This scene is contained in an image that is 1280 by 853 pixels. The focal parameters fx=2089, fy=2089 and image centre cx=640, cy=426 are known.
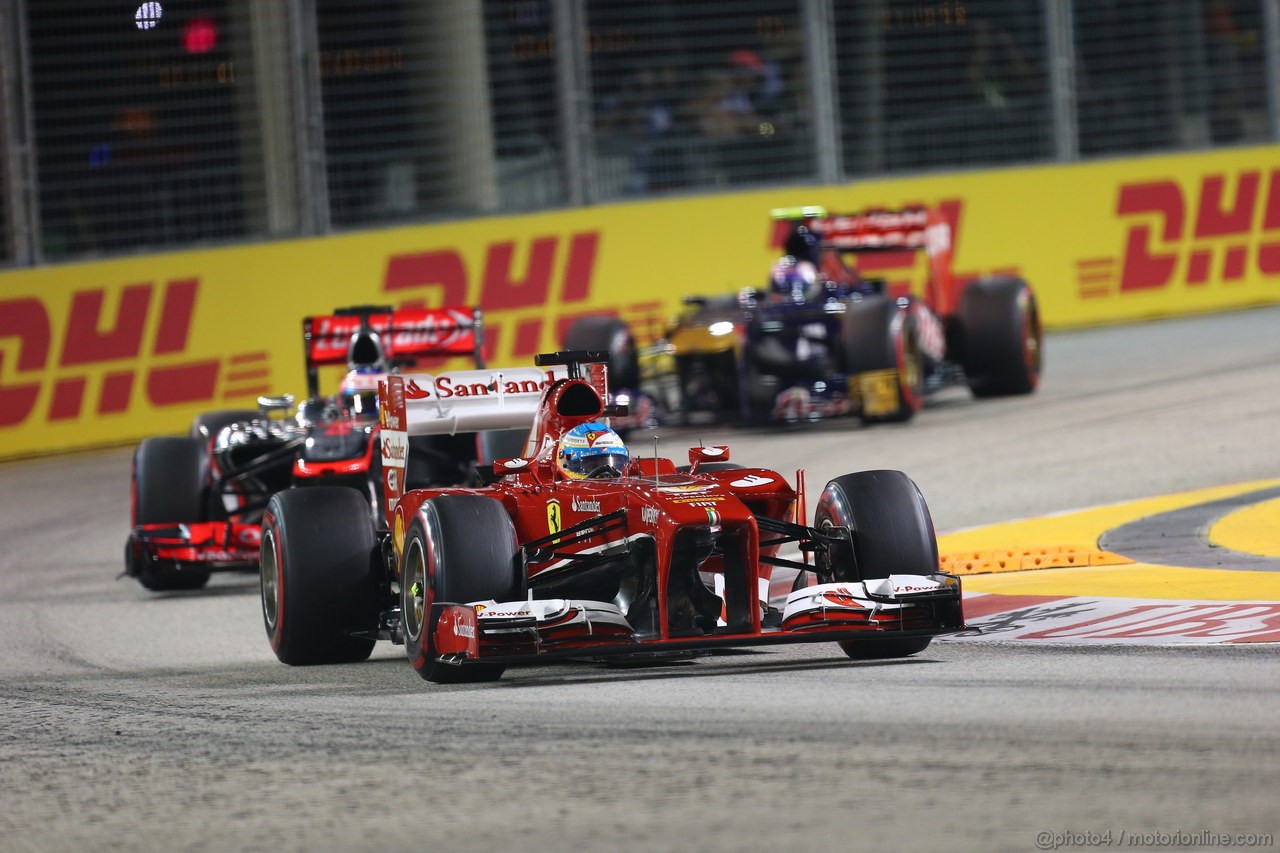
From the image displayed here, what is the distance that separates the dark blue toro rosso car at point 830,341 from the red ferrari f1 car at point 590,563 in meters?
7.18

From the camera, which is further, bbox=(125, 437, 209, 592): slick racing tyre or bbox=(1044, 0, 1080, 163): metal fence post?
bbox=(1044, 0, 1080, 163): metal fence post

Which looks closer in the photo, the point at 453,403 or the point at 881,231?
the point at 453,403

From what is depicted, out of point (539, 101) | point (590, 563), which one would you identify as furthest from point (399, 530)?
point (539, 101)

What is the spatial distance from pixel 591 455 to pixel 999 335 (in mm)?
9684

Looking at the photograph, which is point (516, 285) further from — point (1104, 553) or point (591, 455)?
point (591, 455)

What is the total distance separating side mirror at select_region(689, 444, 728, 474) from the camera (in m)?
8.84

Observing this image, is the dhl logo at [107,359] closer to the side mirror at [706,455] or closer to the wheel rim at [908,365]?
the wheel rim at [908,365]

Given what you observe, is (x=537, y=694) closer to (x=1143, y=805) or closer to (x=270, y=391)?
(x=1143, y=805)

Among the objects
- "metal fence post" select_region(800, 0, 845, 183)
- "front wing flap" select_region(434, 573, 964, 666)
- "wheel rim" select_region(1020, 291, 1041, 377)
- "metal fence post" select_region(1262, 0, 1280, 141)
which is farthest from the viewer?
"metal fence post" select_region(1262, 0, 1280, 141)

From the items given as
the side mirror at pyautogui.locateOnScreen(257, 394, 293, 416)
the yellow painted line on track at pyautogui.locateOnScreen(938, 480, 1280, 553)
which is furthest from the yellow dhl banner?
the yellow painted line on track at pyautogui.locateOnScreen(938, 480, 1280, 553)

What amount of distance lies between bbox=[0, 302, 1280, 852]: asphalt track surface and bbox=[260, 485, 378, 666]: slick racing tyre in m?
0.15

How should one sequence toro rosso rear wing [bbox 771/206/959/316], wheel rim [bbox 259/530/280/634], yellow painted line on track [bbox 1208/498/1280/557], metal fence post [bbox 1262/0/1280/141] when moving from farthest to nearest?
metal fence post [bbox 1262/0/1280/141] < toro rosso rear wing [bbox 771/206/959/316] < yellow painted line on track [bbox 1208/498/1280/557] < wheel rim [bbox 259/530/280/634]

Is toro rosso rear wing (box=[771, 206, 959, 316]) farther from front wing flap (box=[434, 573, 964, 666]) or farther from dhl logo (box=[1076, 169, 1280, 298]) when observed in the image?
front wing flap (box=[434, 573, 964, 666])

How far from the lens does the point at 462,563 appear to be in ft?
25.4
